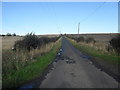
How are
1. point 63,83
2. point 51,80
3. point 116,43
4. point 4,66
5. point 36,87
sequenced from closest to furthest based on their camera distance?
point 36,87
point 63,83
point 51,80
point 4,66
point 116,43

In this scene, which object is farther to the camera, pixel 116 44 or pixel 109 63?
pixel 116 44

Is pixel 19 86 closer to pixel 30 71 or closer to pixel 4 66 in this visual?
pixel 30 71

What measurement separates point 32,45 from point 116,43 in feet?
37.2

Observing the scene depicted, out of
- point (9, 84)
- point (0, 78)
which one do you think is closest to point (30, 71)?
point (0, 78)

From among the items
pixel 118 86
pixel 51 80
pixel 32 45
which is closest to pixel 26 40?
pixel 32 45

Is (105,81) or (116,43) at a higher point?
(116,43)

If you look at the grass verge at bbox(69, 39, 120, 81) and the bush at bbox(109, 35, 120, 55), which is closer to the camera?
the grass verge at bbox(69, 39, 120, 81)

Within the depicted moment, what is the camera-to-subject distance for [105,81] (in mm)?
9172

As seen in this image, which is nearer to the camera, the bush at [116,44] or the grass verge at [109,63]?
the grass verge at [109,63]

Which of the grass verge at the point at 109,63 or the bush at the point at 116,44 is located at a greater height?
the bush at the point at 116,44

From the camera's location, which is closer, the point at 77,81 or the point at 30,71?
the point at 77,81

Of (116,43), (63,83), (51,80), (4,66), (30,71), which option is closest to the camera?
(63,83)

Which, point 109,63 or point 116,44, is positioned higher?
point 116,44

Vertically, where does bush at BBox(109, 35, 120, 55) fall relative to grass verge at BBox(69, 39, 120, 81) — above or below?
above
